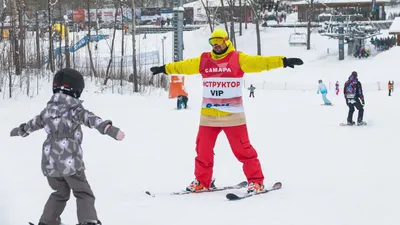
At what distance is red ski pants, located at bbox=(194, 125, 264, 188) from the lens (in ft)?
23.0

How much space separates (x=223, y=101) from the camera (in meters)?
7.04

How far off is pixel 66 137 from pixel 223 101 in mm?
2517

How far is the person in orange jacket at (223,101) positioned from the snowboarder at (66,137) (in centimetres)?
229

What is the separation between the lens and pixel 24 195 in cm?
700

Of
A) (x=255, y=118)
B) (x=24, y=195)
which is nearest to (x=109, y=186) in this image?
(x=24, y=195)

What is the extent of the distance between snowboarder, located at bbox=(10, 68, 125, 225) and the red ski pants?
2338mm

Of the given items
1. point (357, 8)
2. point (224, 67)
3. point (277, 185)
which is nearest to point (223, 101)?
point (224, 67)

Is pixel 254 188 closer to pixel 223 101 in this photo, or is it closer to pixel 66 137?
pixel 223 101

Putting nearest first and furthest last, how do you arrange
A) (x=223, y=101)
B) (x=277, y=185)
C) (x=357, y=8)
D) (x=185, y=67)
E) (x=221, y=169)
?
(x=223, y=101) < (x=185, y=67) < (x=277, y=185) < (x=221, y=169) < (x=357, y=8)

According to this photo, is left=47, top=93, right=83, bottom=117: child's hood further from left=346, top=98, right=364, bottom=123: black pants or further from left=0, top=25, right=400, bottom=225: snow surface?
left=346, top=98, right=364, bottom=123: black pants

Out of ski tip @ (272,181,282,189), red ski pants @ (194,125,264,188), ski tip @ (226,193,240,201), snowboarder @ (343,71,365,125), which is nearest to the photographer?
ski tip @ (226,193,240,201)

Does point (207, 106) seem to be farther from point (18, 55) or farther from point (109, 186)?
→ point (18, 55)

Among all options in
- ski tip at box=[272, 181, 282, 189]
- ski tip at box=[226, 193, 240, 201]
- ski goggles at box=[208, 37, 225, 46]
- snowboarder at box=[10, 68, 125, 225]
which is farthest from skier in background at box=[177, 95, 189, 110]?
snowboarder at box=[10, 68, 125, 225]

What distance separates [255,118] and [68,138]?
14.0 metres
